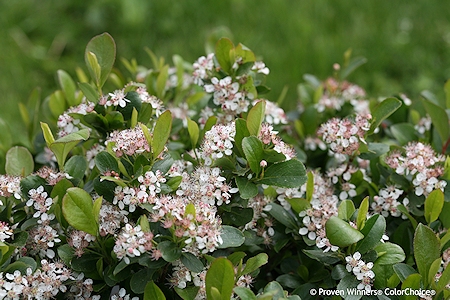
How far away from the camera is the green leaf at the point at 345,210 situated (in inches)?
49.8

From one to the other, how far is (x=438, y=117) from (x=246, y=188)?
0.68 metres

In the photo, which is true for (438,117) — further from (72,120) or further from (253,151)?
(72,120)

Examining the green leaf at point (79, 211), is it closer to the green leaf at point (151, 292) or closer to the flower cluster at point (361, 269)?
the green leaf at point (151, 292)

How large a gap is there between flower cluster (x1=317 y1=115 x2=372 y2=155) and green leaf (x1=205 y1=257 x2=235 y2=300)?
0.49m

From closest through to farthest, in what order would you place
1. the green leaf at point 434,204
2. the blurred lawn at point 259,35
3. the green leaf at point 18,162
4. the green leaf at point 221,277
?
the green leaf at point 221,277 → the green leaf at point 434,204 → the green leaf at point 18,162 → the blurred lawn at point 259,35

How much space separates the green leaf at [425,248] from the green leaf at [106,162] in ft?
2.12

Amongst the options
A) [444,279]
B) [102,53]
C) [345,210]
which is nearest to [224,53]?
[102,53]

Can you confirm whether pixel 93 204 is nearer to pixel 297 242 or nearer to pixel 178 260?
pixel 178 260

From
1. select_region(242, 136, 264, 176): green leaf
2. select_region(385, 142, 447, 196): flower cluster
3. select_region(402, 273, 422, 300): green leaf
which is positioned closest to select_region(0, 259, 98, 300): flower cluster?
select_region(242, 136, 264, 176): green leaf

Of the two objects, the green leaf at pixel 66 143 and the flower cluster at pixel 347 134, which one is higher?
the green leaf at pixel 66 143

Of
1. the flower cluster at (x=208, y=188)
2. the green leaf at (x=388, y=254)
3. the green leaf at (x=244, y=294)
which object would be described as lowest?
the green leaf at (x=388, y=254)

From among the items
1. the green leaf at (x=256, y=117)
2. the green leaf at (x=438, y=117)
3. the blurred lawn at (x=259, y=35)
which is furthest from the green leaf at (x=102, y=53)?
the blurred lawn at (x=259, y=35)

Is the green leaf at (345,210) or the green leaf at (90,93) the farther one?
the green leaf at (90,93)

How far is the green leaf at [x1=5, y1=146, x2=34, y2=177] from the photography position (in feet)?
4.79
